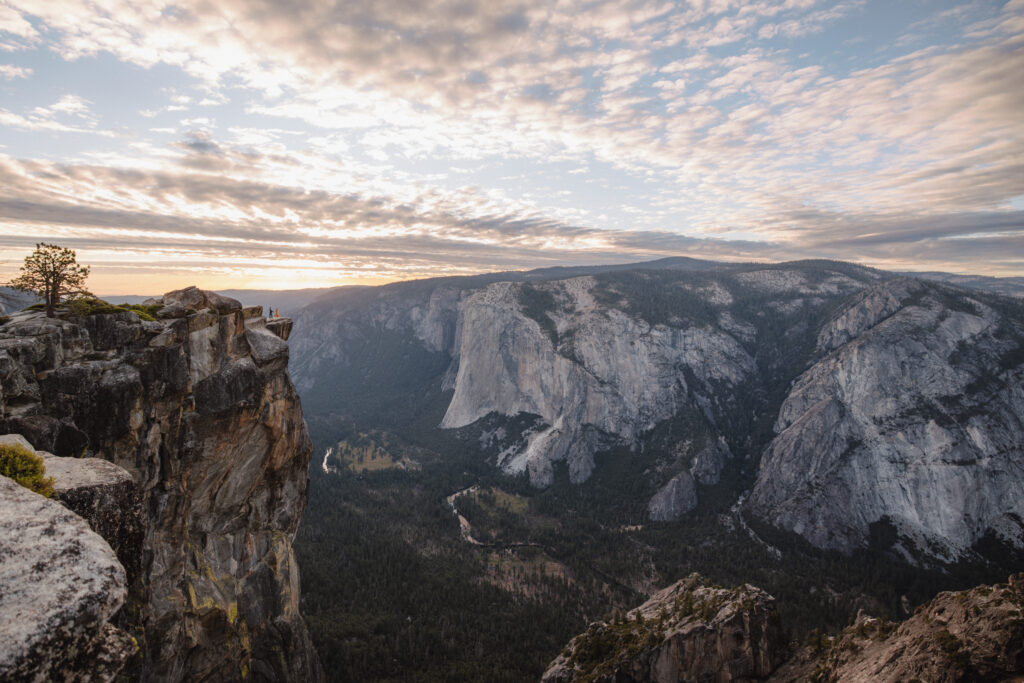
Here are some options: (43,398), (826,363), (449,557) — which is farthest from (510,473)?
(43,398)

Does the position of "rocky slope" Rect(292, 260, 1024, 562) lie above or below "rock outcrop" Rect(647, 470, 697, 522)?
above

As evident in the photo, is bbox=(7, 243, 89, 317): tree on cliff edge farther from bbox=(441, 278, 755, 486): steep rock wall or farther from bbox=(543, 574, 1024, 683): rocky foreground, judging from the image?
bbox=(441, 278, 755, 486): steep rock wall

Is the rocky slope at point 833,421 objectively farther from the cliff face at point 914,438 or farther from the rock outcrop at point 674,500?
the rock outcrop at point 674,500

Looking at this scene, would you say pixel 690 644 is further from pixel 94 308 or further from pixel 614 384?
pixel 614 384

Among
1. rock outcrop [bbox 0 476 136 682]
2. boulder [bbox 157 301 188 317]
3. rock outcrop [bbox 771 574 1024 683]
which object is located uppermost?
boulder [bbox 157 301 188 317]

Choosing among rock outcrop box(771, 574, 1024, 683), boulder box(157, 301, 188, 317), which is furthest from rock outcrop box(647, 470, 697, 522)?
boulder box(157, 301, 188, 317)

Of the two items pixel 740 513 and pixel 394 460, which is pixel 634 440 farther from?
pixel 394 460
